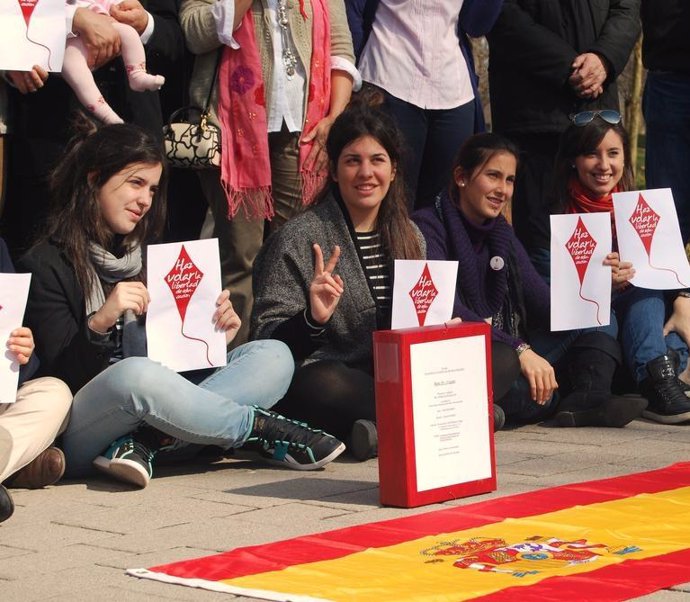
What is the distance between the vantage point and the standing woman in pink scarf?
526cm

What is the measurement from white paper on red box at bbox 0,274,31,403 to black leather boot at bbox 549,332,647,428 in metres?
2.21

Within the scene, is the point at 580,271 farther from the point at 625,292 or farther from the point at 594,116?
the point at 594,116

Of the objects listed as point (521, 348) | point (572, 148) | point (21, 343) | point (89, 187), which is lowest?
point (521, 348)

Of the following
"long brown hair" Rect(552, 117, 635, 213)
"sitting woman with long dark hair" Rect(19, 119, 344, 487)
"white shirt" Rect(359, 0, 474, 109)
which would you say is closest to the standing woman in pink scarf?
"white shirt" Rect(359, 0, 474, 109)

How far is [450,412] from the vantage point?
3.97 m

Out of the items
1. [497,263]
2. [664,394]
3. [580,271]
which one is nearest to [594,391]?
[664,394]

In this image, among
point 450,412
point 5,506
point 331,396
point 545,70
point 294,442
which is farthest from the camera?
point 545,70

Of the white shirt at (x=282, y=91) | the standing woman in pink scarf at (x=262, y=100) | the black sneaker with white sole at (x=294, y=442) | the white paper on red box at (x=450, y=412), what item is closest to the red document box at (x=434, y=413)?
the white paper on red box at (x=450, y=412)

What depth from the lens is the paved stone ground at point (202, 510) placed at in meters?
3.12

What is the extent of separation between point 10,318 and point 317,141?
1793mm

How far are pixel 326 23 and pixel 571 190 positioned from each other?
3.86 feet

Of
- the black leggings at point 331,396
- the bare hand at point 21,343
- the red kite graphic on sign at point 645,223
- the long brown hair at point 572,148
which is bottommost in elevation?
the black leggings at point 331,396

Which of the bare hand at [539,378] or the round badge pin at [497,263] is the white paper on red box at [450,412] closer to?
the bare hand at [539,378]

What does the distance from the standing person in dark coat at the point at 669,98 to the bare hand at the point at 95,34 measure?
2.58 m
